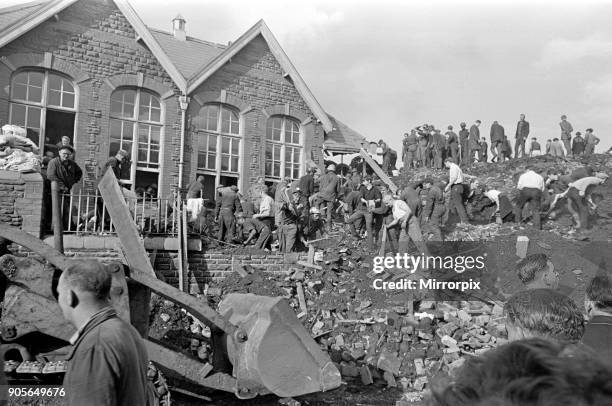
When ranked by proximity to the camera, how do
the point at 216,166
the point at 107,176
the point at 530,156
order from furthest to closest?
the point at 530,156, the point at 216,166, the point at 107,176

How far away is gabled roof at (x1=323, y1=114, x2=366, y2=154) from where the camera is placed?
23188mm

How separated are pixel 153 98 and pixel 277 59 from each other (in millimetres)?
5621

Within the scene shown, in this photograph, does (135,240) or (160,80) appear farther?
(160,80)

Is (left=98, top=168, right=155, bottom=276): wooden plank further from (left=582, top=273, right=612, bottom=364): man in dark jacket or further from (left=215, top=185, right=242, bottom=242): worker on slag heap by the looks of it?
(left=582, top=273, right=612, bottom=364): man in dark jacket

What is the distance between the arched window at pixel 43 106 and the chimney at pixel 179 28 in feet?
24.5

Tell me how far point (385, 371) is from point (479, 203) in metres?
9.72

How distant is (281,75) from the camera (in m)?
21.5

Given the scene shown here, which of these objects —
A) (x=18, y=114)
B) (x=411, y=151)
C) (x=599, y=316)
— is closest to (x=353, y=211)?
(x=411, y=151)

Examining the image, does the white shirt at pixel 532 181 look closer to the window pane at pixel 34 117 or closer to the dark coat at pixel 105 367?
the dark coat at pixel 105 367

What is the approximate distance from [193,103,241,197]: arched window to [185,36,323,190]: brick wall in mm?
309

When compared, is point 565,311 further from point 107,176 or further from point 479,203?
point 479,203

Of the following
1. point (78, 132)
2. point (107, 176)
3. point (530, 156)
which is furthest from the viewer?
point (530, 156)

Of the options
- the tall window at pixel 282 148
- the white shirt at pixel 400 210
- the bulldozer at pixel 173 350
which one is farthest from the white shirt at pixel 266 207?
the bulldozer at pixel 173 350

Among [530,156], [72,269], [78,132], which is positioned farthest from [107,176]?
[530,156]
